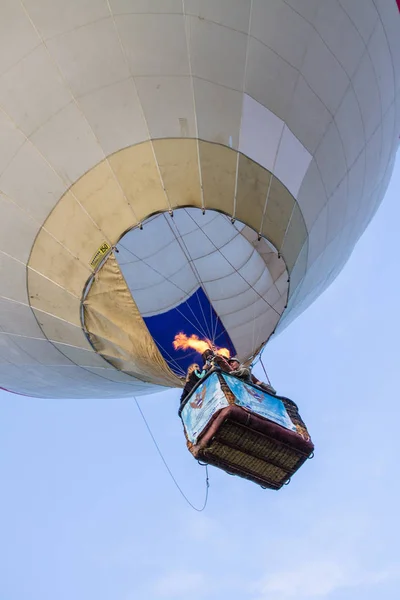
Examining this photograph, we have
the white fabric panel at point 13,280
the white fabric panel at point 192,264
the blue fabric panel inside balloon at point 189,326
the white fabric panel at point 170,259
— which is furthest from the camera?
the white fabric panel at point 170,259

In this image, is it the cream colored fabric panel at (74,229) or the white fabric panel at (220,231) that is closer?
the cream colored fabric panel at (74,229)

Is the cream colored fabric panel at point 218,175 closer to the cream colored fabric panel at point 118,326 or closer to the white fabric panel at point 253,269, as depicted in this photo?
the cream colored fabric panel at point 118,326

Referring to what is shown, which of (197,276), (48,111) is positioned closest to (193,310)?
(197,276)

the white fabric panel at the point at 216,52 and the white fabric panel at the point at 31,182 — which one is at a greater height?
the white fabric panel at the point at 216,52

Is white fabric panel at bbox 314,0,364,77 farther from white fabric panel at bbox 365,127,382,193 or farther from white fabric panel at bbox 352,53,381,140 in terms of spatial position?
white fabric panel at bbox 365,127,382,193

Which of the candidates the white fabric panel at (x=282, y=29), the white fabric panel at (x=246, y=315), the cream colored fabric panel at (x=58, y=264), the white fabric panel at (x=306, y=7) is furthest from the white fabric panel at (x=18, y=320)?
the white fabric panel at (x=306, y=7)

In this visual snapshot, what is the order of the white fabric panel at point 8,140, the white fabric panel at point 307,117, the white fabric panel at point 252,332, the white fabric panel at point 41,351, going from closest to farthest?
1. the white fabric panel at point 8,140
2. the white fabric panel at point 307,117
3. the white fabric panel at point 41,351
4. the white fabric panel at point 252,332
